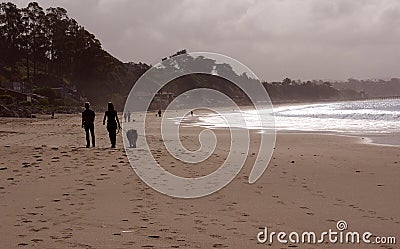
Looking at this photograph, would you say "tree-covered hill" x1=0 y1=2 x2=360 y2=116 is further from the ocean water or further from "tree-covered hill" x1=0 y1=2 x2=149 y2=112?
the ocean water

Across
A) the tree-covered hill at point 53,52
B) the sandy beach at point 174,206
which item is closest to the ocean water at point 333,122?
the sandy beach at point 174,206

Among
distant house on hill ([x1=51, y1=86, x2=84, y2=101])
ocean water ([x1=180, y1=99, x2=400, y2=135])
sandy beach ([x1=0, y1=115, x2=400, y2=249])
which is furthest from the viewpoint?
distant house on hill ([x1=51, y1=86, x2=84, y2=101])

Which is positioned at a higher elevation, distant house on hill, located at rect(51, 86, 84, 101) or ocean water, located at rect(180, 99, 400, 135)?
distant house on hill, located at rect(51, 86, 84, 101)

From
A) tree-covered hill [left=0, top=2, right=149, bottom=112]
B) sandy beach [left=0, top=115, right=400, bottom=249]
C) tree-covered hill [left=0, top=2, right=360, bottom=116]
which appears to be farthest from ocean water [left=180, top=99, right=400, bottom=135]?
tree-covered hill [left=0, top=2, right=149, bottom=112]

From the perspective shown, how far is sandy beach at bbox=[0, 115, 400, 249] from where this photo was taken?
537cm

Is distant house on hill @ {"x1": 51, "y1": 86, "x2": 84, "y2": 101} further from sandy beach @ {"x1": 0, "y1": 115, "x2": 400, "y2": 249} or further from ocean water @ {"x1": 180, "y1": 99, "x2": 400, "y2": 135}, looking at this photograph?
sandy beach @ {"x1": 0, "y1": 115, "x2": 400, "y2": 249}

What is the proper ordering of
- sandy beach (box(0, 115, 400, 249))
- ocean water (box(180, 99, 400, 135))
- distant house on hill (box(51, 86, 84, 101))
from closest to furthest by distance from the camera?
sandy beach (box(0, 115, 400, 249)) → ocean water (box(180, 99, 400, 135)) → distant house on hill (box(51, 86, 84, 101))

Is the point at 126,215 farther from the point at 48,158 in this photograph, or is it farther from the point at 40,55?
the point at 40,55

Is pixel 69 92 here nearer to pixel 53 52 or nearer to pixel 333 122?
pixel 53 52

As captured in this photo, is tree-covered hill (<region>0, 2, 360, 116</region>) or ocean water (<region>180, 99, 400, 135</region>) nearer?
ocean water (<region>180, 99, 400, 135</region>)

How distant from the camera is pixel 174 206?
7.11 m

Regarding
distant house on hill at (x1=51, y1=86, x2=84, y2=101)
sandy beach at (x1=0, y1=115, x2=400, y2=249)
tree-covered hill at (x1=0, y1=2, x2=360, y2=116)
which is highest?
tree-covered hill at (x1=0, y1=2, x2=360, y2=116)

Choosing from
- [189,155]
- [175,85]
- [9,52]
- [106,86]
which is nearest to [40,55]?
[9,52]

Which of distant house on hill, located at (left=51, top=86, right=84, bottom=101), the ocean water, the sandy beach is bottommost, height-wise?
the sandy beach
